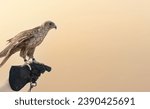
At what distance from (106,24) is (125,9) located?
0.11 meters

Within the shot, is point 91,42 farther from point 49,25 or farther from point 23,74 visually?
point 23,74

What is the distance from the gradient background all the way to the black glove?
0.36 ft

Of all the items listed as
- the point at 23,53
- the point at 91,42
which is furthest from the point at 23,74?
the point at 91,42

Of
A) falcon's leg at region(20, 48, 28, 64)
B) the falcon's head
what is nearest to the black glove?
falcon's leg at region(20, 48, 28, 64)

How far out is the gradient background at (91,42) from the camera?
5.80 ft

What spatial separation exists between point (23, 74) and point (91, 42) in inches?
13.8

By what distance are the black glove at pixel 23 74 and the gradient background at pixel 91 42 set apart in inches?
4.4

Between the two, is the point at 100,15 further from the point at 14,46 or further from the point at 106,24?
the point at 14,46

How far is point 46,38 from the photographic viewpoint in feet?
5.82

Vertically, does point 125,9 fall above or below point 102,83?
above

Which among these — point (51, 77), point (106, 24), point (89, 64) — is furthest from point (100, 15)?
point (51, 77)

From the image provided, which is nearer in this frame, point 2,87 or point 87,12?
point 2,87

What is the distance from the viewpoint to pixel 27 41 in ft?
5.46

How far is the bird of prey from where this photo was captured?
1.66 metres
